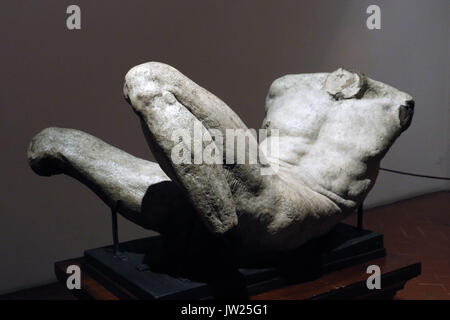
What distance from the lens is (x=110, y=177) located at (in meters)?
2.90

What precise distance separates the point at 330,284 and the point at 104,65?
96.3 inches

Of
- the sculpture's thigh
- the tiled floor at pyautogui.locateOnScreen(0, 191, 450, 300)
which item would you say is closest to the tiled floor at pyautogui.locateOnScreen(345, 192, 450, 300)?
the tiled floor at pyautogui.locateOnScreen(0, 191, 450, 300)

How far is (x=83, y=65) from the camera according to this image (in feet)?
13.6

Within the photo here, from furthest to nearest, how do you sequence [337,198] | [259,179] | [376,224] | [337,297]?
[376,224], [337,198], [337,297], [259,179]

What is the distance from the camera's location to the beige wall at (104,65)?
154 inches

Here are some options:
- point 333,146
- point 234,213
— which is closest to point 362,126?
point 333,146

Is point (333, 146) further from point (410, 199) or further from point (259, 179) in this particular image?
point (410, 199)

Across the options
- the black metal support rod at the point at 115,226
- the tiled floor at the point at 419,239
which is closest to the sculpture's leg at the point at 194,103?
the black metal support rod at the point at 115,226

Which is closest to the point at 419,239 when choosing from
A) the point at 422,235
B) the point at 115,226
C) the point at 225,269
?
the point at 422,235

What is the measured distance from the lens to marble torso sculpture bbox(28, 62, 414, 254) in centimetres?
237

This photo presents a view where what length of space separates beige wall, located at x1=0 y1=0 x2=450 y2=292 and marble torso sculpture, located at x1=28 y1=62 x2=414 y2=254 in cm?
116

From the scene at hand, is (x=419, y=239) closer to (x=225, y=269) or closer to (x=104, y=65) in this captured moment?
(x=225, y=269)

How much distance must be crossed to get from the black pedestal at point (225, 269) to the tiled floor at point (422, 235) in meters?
0.72

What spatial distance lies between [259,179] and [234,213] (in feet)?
0.95
